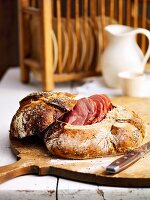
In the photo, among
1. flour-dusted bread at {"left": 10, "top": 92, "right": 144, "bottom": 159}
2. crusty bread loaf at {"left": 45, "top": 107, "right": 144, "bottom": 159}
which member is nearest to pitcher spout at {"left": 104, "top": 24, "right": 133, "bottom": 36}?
flour-dusted bread at {"left": 10, "top": 92, "right": 144, "bottom": 159}

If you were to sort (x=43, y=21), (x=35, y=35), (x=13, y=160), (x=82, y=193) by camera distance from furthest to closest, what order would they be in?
(x=35, y=35)
(x=43, y=21)
(x=13, y=160)
(x=82, y=193)

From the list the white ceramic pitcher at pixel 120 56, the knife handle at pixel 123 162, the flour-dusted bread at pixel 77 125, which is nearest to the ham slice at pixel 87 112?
the flour-dusted bread at pixel 77 125

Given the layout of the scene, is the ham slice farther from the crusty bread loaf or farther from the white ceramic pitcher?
the white ceramic pitcher

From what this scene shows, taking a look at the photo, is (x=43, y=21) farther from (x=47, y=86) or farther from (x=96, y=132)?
(x=96, y=132)

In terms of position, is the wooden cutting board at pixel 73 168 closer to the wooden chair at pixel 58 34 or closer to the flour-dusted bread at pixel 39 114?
the flour-dusted bread at pixel 39 114

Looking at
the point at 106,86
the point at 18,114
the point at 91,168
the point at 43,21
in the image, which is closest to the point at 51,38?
the point at 43,21
